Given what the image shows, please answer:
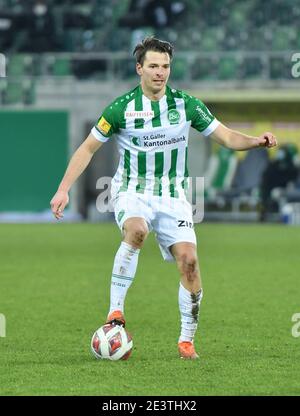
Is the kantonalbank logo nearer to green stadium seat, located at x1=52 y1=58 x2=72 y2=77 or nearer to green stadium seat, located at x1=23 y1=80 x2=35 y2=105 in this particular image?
green stadium seat, located at x1=52 y1=58 x2=72 y2=77

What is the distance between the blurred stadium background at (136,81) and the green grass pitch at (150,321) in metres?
8.80

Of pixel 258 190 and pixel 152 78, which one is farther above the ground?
pixel 152 78

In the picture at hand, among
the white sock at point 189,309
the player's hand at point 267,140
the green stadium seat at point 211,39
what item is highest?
the player's hand at point 267,140

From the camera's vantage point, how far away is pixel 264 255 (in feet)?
63.4

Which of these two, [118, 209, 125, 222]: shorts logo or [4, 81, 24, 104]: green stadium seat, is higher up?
[118, 209, 125, 222]: shorts logo

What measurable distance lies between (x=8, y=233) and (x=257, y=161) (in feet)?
28.2

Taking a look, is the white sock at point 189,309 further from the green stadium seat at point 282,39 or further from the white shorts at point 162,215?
the green stadium seat at point 282,39

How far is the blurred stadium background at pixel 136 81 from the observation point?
3019 cm

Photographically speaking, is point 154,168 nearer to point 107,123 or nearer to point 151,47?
point 107,123

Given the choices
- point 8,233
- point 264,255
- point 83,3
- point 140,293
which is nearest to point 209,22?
point 83,3

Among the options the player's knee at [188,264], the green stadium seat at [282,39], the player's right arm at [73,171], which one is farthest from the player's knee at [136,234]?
the green stadium seat at [282,39]

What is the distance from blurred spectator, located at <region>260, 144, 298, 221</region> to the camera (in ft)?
99.0

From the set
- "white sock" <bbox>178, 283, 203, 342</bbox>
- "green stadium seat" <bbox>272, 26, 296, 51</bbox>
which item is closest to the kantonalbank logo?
"white sock" <bbox>178, 283, 203, 342</bbox>

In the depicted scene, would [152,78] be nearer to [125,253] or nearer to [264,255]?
[125,253]
